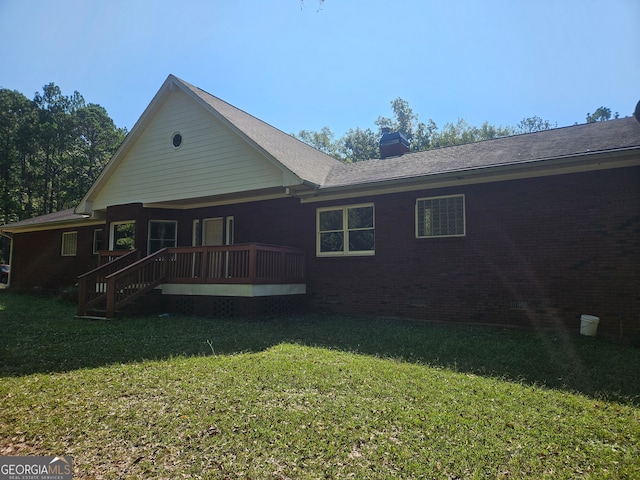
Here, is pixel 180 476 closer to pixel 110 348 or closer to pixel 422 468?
pixel 422 468

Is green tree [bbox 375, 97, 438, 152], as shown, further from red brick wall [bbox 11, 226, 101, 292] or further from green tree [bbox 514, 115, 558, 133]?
red brick wall [bbox 11, 226, 101, 292]

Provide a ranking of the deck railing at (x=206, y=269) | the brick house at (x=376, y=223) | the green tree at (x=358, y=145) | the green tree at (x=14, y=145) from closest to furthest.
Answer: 1. the brick house at (x=376, y=223)
2. the deck railing at (x=206, y=269)
3. the green tree at (x=14, y=145)
4. the green tree at (x=358, y=145)

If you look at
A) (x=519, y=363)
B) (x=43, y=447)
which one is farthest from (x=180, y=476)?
(x=519, y=363)

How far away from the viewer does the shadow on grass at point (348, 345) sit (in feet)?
17.4

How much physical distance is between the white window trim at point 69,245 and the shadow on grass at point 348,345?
8.90m

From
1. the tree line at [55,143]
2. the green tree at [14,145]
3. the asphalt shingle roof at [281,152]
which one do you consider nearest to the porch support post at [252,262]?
the asphalt shingle roof at [281,152]

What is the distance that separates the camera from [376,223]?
33.9 feet

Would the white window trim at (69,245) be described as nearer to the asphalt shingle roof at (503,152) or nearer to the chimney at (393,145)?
the asphalt shingle roof at (503,152)

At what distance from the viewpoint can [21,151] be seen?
34.5m

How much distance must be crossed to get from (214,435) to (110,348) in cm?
407

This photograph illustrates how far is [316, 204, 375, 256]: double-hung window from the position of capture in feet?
34.8

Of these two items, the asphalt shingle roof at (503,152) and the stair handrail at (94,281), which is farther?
the stair handrail at (94,281)

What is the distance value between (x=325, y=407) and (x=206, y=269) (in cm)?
707

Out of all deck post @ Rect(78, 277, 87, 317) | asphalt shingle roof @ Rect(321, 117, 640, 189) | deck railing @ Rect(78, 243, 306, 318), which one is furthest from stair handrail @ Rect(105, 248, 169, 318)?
asphalt shingle roof @ Rect(321, 117, 640, 189)
